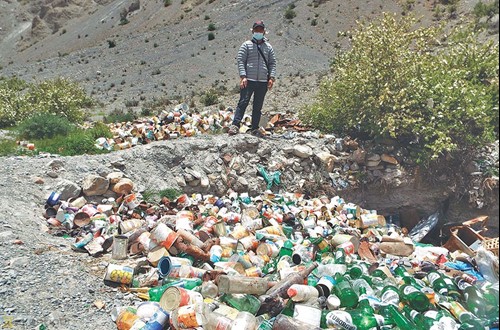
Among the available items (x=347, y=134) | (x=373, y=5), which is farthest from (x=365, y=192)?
(x=373, y=5)

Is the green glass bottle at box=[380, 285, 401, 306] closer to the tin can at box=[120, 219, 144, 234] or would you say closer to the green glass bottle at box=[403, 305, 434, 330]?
the green glass bottle at box=[403, 305, 434, 330]

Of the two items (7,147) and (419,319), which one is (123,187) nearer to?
(7,147)

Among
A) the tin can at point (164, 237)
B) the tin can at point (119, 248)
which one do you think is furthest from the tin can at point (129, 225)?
the tin can at point (164, 237)

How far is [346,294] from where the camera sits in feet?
10.5

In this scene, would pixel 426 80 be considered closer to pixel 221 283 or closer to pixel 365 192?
pixel 365 192

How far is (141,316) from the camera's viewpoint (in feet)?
10.2

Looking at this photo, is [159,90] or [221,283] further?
[159,90]

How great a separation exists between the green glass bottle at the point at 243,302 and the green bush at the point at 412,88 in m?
3.86

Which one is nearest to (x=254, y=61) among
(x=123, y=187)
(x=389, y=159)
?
(x=389, y=159)

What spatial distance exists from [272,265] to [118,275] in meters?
1.43

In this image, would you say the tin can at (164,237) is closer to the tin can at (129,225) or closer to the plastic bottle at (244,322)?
the tin can at (129,225)

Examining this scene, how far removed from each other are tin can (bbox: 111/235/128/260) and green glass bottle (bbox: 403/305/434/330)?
265 centimetres

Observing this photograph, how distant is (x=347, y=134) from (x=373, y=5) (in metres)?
29.9

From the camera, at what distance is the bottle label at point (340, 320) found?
9.20 ft
